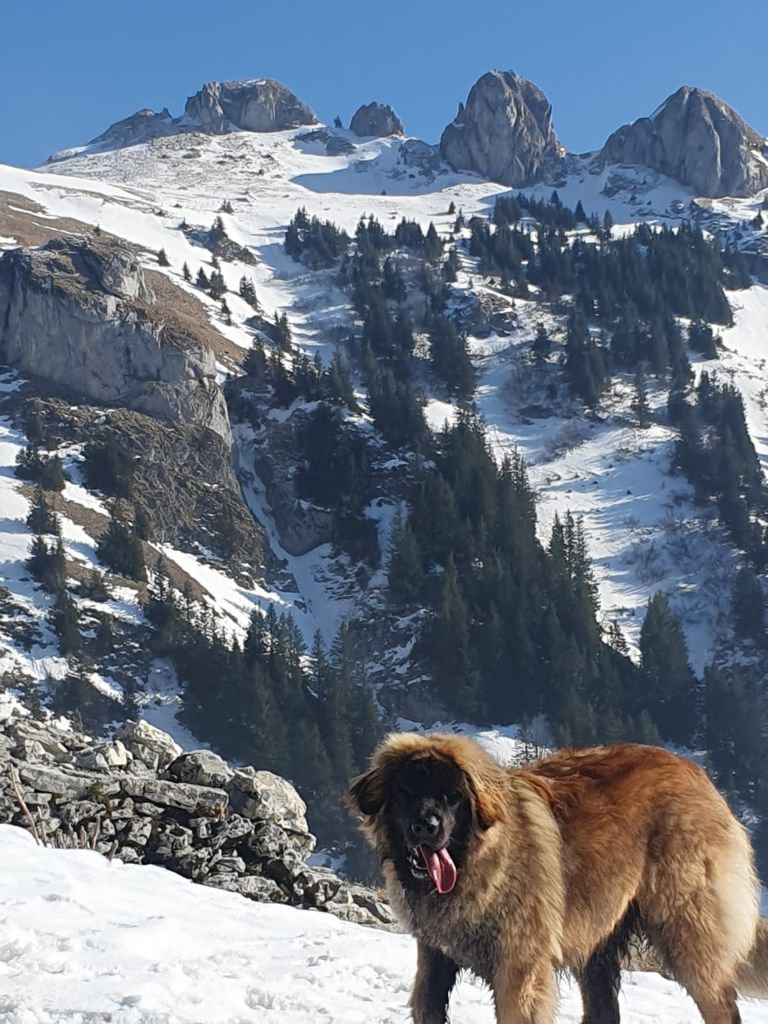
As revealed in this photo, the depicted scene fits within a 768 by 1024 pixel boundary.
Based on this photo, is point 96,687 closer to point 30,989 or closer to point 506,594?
point 506,594

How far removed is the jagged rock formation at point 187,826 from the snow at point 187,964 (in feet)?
6.69

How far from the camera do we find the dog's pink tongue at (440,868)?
17.6 feet

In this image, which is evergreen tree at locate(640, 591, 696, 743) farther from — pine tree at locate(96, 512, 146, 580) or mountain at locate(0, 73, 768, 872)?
pine tree at locate(96, 512, 146, 580)

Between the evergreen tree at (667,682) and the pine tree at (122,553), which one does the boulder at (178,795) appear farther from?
the evergreen tree at (667,682)

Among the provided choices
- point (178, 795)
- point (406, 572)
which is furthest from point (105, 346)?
point (178, 795)

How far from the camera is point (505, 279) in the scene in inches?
5295

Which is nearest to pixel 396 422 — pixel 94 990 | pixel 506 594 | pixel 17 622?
pixel 506 594

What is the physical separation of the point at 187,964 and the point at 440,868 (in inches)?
111

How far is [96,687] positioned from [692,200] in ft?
545

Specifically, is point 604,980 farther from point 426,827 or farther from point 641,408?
point 641,408

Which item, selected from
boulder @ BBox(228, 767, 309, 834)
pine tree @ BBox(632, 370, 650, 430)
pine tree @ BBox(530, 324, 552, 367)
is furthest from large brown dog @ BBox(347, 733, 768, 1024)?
pine tree @ BBox(530, 324, 552, 367)

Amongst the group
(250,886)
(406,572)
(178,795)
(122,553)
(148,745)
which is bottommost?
(406,572)

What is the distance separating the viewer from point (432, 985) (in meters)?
5.75

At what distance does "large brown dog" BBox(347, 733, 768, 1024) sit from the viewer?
5.40 meters
